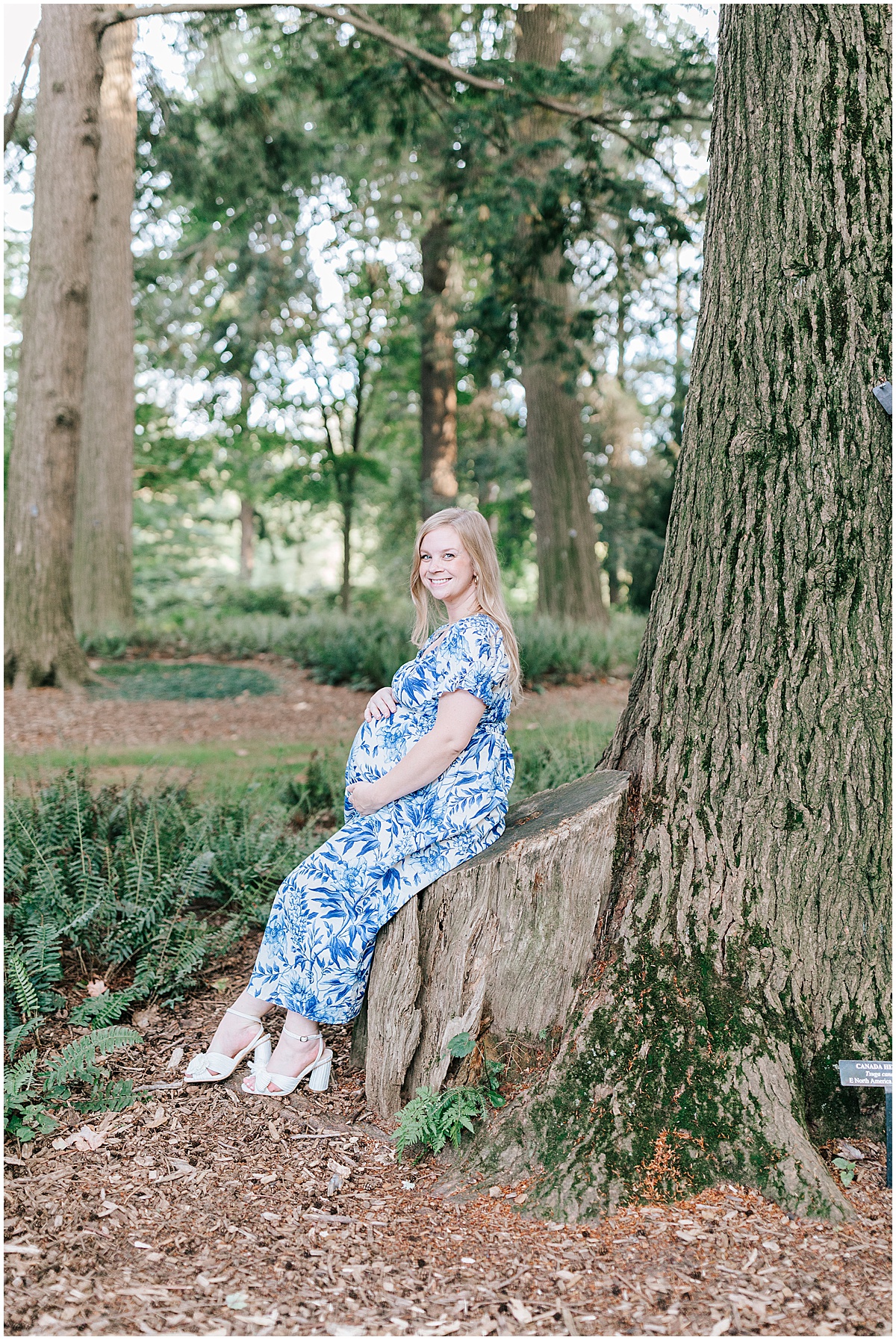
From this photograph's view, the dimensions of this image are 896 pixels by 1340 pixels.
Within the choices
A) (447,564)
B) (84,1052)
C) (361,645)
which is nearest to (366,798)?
(447,564)

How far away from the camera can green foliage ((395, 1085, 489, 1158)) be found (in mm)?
2844

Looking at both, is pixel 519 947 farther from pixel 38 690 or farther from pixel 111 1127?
pixel 38 690

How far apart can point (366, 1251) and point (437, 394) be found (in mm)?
15779

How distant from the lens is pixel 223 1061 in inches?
130

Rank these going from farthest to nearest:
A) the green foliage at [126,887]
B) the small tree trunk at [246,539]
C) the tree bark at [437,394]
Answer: the small tree trunk at [246,539] < the tree bark at [437,394] < the green foliage at [126,887]

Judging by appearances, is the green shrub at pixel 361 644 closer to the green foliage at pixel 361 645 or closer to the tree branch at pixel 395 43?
the green foliage at pixel 361 645

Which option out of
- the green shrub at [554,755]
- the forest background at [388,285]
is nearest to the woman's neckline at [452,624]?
the green shrub at [554,755]

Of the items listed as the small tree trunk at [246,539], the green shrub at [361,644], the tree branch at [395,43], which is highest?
the tree branch at [395,43]

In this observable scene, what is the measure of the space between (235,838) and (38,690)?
18.5ft

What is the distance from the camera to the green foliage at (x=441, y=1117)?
284cm

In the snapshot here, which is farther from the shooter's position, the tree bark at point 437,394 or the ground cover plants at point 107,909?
the tree bark at point 437,394

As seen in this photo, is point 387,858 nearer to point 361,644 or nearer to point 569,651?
point 361,644

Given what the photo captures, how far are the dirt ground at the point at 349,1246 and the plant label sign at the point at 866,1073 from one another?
0.22 m

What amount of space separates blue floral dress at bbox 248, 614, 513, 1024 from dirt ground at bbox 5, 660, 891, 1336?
41cm
